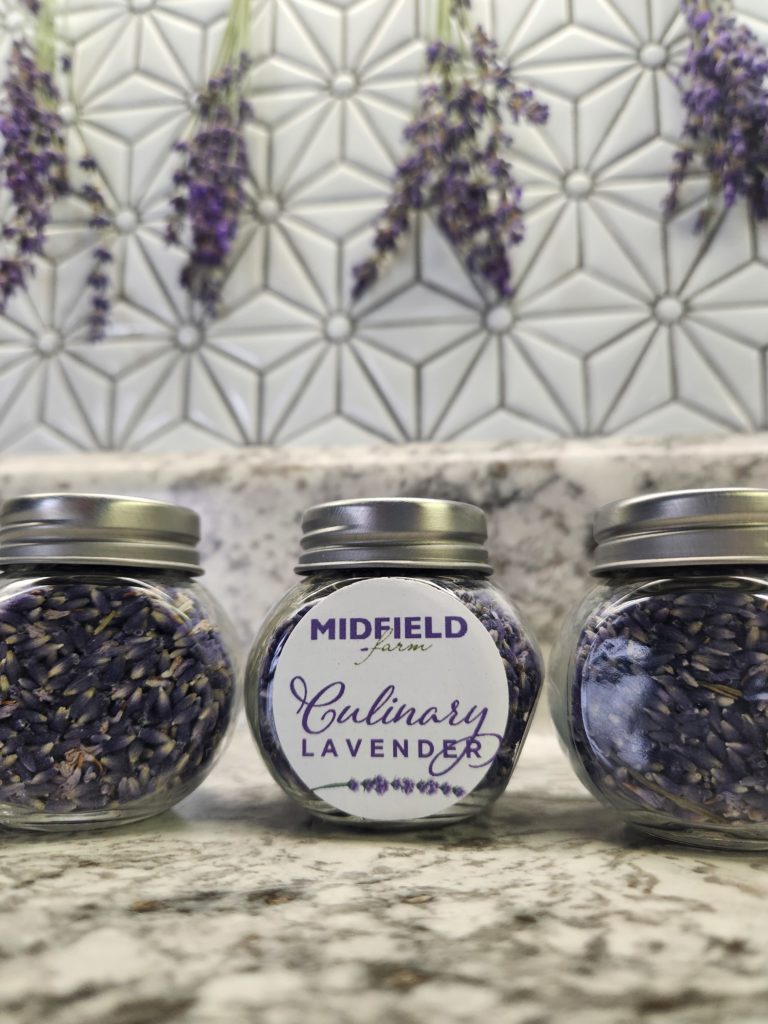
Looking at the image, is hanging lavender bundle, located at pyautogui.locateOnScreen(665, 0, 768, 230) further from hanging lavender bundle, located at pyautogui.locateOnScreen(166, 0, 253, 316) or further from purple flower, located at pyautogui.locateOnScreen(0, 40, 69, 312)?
purple flower, located at pyautogui.locateOnScreen(0, 40, 69, 312)

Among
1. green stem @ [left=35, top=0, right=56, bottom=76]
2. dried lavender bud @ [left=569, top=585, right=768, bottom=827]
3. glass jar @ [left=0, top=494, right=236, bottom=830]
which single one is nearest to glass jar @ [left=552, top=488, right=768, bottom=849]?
dried lavender bud @ [left=569, top=585, right=768, bottom=827]

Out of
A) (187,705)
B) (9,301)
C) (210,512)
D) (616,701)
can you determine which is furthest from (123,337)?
(616,701)

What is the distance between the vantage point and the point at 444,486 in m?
0.78

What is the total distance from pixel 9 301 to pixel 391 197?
1.51ft

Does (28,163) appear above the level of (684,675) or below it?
above

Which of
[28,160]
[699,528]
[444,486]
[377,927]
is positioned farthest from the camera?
[28,160]

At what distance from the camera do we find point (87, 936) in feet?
1.07

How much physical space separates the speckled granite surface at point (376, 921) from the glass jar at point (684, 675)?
30mm

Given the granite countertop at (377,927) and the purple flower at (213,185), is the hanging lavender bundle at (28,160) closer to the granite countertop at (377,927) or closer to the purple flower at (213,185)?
the purple flower at (213,185)

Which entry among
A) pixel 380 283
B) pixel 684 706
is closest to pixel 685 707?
pixel 684 706

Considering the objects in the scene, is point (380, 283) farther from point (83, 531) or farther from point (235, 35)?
point (83, 531)

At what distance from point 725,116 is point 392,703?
707 millimetres

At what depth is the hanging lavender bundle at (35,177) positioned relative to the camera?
906 mm

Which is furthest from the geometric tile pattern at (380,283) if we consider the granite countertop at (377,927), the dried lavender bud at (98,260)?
the granite countertop at (377,927)
